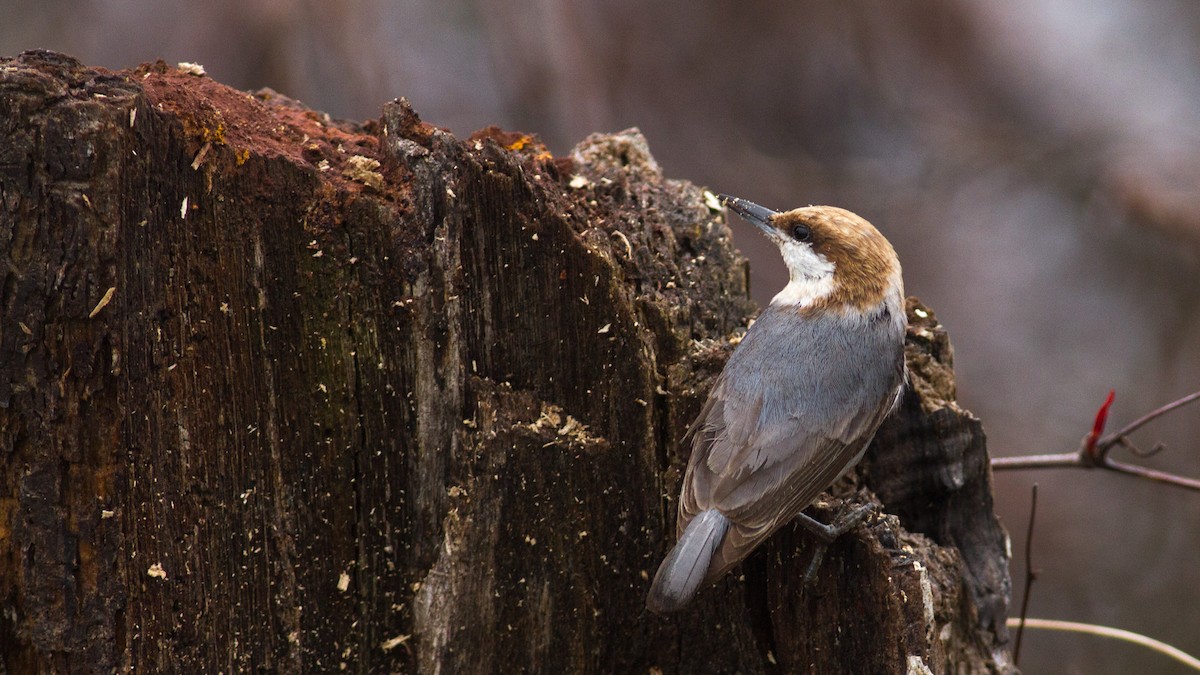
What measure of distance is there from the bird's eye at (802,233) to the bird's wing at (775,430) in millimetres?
421

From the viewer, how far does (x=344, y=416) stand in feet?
9.46

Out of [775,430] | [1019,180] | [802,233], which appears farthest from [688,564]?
[1019,180]

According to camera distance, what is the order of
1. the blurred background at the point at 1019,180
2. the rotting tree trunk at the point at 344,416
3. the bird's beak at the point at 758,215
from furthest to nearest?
the blurred background at the point at 1019,180 → the bird's beak at the point at 758,215 → the rotting tree trunk at the point at 344,416

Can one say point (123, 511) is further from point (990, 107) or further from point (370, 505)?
point (990, 107)

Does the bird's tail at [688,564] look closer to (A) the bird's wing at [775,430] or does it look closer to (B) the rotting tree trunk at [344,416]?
(A) the bird's wing at [775,430]

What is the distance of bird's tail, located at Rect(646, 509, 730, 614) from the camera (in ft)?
8.92

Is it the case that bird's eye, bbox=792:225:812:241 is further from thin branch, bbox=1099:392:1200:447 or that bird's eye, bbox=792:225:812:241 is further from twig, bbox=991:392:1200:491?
thin branch, bbox=1099:392:1200:447

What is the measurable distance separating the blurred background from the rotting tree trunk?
301 cm

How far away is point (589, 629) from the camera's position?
9.97 feet

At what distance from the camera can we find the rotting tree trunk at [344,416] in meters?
2.62

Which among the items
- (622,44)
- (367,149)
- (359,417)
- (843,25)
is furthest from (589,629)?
(843,25)

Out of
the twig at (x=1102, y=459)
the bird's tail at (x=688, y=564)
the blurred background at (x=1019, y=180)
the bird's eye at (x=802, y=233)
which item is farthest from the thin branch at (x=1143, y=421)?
the blurred background at (x=1019, y=180)

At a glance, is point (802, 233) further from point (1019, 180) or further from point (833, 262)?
point (1019, 180)

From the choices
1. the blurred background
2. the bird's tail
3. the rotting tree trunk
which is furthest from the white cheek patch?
the blurred background
